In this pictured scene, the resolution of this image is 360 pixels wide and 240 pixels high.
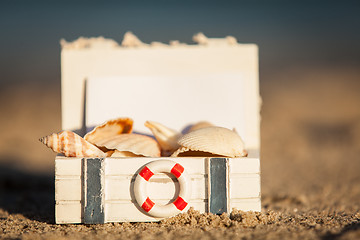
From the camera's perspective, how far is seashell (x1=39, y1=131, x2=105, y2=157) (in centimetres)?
251

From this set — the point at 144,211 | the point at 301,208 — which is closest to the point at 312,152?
the point at 301,208

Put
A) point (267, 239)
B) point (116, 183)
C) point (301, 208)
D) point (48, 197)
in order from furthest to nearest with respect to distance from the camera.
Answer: point (48, 197) < point (301, 208) < point (116, 183) < point (267, 239)

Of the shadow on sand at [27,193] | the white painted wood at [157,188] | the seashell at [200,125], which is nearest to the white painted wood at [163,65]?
the seashell at [200,125]

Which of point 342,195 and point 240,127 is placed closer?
point 240,127

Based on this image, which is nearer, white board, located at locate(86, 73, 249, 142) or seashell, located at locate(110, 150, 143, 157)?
→ seashell, located at locate(110, 150, 143, 157)

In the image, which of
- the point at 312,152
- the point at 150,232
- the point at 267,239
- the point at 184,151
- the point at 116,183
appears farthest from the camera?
the point at 312,152

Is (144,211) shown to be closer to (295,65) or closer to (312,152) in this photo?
(312,152)

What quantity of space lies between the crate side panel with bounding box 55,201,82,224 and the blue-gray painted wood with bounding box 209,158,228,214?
828mm

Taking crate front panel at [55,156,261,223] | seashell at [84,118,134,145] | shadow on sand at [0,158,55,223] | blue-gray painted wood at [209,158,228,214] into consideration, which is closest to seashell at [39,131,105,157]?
crate front panel at [55,156,261,223]

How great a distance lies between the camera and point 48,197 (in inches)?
157

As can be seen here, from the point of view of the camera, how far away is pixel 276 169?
Result: 17.5ft

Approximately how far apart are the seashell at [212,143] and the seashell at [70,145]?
55 centimetres

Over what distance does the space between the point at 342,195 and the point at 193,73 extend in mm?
1870

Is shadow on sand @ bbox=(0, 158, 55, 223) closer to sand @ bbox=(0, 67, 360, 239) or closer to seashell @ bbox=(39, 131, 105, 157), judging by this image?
sand @ bbox=(0, 67, 360, 239)
